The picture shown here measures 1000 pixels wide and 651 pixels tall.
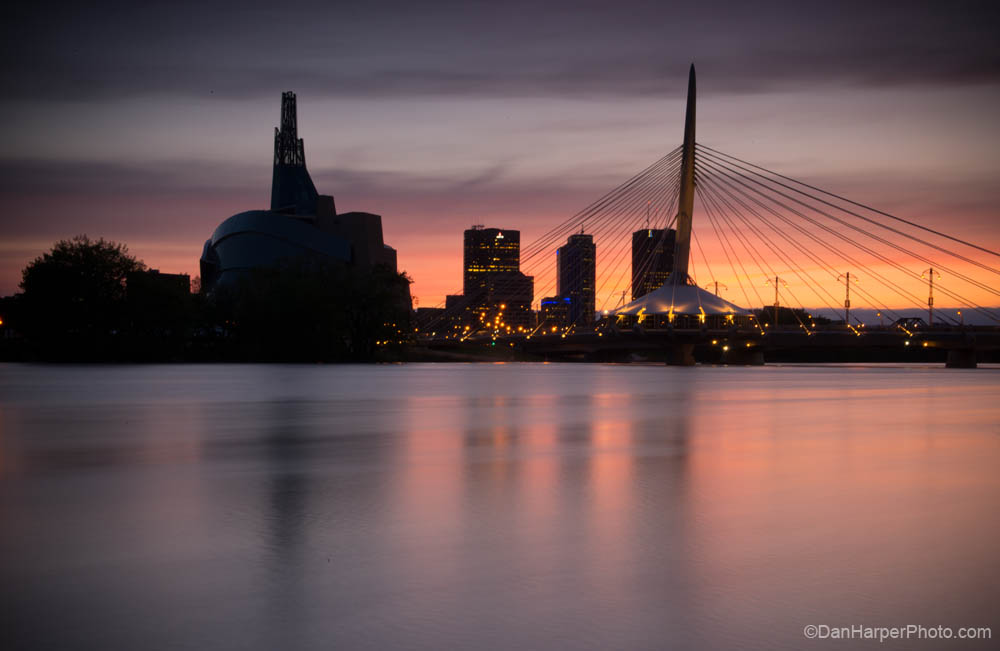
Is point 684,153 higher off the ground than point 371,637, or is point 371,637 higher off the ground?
point 684,153

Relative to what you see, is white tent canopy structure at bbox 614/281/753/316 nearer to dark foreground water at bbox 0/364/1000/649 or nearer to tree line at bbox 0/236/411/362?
tree line at bbox 0/236/411/362

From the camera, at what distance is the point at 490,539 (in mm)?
8797

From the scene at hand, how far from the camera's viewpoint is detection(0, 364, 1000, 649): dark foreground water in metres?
6.05

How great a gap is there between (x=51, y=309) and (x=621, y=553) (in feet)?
286

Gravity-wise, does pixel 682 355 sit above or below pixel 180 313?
below

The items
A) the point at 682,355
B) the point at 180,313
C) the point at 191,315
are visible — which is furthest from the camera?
the point at 682,355

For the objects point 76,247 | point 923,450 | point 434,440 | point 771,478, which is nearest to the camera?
point 771,478

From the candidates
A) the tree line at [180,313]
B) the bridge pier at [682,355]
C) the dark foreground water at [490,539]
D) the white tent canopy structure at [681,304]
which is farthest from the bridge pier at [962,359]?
the dark foreground water at [490,539]

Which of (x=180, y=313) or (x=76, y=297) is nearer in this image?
(x=76, y=297)

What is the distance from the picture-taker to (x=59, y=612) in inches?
246

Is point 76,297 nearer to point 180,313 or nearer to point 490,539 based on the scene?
point 180,313

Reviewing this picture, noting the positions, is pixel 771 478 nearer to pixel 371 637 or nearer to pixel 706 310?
pixel 371 637

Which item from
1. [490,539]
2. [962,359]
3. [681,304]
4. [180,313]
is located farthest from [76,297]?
[962,359]

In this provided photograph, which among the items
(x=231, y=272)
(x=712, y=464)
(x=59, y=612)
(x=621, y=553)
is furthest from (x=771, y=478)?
(x=231, y=272)
